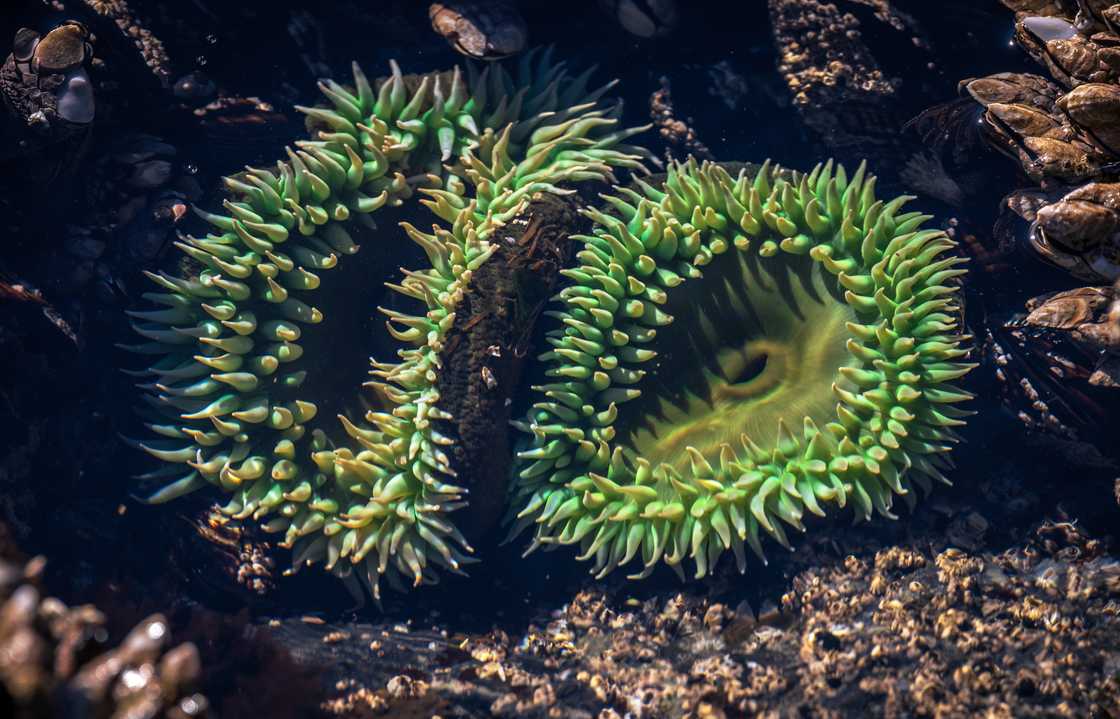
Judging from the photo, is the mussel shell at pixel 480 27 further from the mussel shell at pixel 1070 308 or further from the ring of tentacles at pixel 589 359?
the mussel shell at pixel 1070 308

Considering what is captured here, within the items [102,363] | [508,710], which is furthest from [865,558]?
[102,363]

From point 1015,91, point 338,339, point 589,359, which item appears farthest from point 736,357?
point 338,339

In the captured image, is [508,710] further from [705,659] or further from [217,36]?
[217,36]

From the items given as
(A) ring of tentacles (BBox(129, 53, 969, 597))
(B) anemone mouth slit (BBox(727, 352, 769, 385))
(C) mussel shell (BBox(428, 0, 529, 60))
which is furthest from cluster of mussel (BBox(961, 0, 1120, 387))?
(C) mussel shell (BBox(428, 0, 529, 60))

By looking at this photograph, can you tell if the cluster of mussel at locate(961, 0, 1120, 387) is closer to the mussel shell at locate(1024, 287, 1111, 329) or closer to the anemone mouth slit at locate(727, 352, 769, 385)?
the mussel shell at locate(1024, 287, 1111, 329)

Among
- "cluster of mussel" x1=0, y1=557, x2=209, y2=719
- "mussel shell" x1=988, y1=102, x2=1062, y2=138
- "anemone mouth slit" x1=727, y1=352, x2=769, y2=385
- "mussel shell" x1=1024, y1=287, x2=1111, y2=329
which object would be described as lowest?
"anemone mouth slit" x1=727, y1=352, x2=769, y2=385

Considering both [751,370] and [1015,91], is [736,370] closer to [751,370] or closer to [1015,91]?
[751,370]
